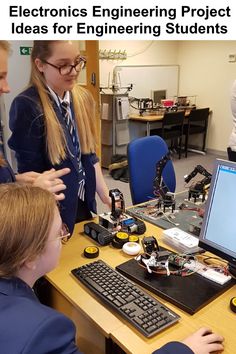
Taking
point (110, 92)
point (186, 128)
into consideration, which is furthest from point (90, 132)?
point (186, 128)

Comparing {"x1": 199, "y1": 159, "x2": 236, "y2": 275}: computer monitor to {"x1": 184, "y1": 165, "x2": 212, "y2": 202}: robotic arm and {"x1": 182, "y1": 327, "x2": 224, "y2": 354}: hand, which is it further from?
{"x1": 184, "y1": 165, "x2": 212, "y2": 202}: robotic arm

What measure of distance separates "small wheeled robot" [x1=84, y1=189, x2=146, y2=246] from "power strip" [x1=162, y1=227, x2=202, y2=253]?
0.14m

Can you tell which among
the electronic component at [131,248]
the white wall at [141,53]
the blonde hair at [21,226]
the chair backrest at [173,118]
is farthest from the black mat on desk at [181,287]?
the white wall at [141,53]

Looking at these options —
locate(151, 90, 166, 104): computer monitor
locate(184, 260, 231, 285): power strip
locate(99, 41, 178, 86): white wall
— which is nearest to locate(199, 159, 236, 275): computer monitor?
locate(184, 260, 231, 285): power strip

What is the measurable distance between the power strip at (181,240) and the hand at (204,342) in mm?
437

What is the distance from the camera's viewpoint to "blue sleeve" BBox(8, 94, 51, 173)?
1.43 meters

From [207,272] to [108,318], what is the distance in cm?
41

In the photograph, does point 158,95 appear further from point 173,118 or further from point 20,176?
point 20,176

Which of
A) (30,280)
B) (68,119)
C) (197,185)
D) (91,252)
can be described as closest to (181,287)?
(91,252)

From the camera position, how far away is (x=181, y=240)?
1.38m

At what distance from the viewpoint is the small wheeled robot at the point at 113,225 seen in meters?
1.44
